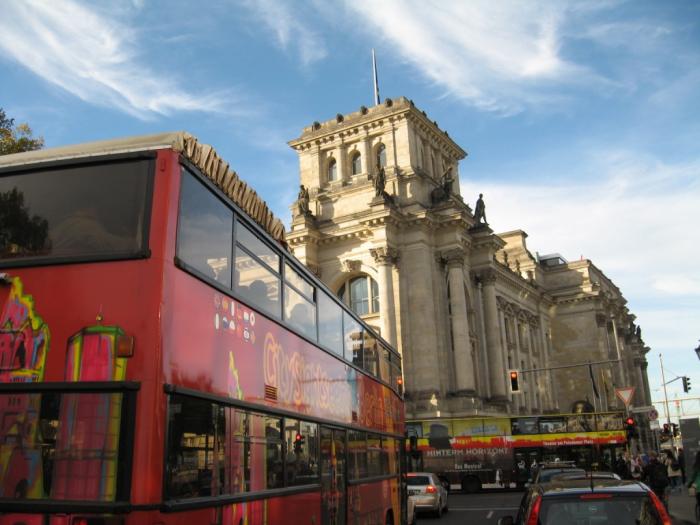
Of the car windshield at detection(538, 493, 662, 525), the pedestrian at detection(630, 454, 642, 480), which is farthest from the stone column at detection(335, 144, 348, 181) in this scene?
the car windshield at detection(538, 493, 662, 525)

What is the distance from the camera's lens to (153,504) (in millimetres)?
5016

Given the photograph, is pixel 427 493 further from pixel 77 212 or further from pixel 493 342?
pixel 493 342

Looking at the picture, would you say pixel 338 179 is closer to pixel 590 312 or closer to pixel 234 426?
pixel 590 312

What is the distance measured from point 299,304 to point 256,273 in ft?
5.25

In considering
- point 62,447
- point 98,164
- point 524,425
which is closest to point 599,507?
point 62,447

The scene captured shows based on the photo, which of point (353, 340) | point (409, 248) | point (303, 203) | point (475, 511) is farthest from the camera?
point (303, 203)

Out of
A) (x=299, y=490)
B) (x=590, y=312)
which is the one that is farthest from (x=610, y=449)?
(x=590, y=312)

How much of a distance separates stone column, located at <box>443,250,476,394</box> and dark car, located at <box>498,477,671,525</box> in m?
39.7

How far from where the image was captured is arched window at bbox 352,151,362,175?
53844 millimetres

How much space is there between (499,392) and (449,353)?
6.49 m

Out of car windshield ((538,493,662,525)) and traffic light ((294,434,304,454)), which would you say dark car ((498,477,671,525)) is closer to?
car windshield ((538,493,662,525))

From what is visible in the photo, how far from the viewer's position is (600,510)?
251 inches

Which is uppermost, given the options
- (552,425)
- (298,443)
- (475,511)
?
(552,425)

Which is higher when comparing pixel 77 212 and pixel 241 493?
pixel 77 212
